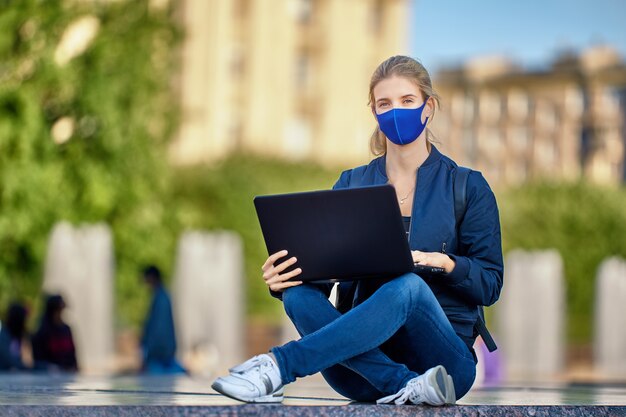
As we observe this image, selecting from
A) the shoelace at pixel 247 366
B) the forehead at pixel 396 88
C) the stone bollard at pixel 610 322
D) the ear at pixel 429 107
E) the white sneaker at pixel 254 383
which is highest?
the forehead at pixel 396 88

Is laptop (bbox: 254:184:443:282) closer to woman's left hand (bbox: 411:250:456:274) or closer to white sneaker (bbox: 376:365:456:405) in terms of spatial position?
woman's left hand (bbox: 411:250:456:274)

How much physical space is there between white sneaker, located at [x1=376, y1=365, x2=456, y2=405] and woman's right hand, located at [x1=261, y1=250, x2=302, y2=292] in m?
0.64

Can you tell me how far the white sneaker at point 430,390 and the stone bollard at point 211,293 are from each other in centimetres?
2647

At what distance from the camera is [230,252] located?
112ft

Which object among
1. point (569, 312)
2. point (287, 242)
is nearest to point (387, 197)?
point (287, 242)

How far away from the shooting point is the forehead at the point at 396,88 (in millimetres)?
6406

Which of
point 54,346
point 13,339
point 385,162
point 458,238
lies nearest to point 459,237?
point 458,238

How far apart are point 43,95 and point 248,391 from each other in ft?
79.3

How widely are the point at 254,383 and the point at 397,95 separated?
1434 millimetres

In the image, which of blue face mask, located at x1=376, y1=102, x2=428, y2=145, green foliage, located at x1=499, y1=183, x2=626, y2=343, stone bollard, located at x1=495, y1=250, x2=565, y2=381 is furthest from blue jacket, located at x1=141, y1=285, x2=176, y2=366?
green foliage, located at x1=499, y1=183, x2=626, y2=343

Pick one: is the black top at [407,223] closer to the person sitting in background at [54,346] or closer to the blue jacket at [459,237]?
the blue jacket at [459,237]

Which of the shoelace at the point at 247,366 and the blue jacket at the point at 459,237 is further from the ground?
the blue jacket at the point at 459,237

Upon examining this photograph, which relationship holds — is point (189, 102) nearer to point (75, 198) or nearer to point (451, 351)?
point (75, 198)

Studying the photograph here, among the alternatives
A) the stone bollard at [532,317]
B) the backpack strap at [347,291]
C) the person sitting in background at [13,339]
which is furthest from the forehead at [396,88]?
the stone bollard at [532,317]
